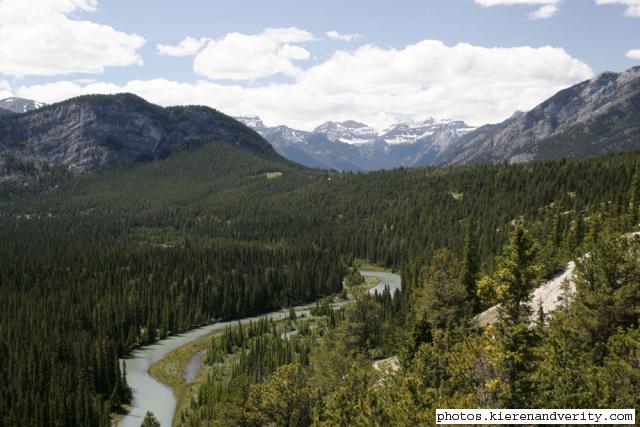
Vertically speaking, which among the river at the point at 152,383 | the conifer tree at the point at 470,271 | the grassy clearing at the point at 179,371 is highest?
the conifer tree at the point at 470,271

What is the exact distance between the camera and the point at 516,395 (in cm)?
3756

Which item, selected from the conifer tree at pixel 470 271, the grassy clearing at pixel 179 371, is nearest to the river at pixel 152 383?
the grassy clearing at pixel 179 371

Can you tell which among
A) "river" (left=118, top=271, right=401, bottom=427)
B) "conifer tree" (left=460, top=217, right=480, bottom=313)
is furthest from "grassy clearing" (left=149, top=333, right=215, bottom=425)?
"conifer tree" (left=460, top=217, right=480, bottom=313)

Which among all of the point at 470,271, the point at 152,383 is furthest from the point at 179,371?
the point at 470,271

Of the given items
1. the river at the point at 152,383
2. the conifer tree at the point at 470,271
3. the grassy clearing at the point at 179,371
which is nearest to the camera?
the conifer tree at the point at 470,271

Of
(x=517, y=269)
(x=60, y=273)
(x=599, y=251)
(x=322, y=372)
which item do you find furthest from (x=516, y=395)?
(x=60, y=273)

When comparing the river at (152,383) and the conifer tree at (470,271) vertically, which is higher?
the conifer tree at (470,271)

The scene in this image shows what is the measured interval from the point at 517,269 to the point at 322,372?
4294 centimetres

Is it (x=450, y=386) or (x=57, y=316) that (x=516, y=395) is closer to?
(x=450, y=386)

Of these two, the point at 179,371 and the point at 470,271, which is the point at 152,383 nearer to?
the point at 179,371

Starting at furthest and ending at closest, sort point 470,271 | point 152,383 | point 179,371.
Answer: point 179,371
point 152,383
point 470,271

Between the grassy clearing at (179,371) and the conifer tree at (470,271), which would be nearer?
the conifer tree at (470,271)

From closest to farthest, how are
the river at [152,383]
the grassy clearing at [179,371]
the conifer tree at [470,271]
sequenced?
1. the conifer tree at [470,271]
2. the river at [152,383]
3. the grassy clearing at [179,371]

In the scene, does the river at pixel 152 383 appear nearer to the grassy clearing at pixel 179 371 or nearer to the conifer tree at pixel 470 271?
the grassy clearing at pixel 179 371
